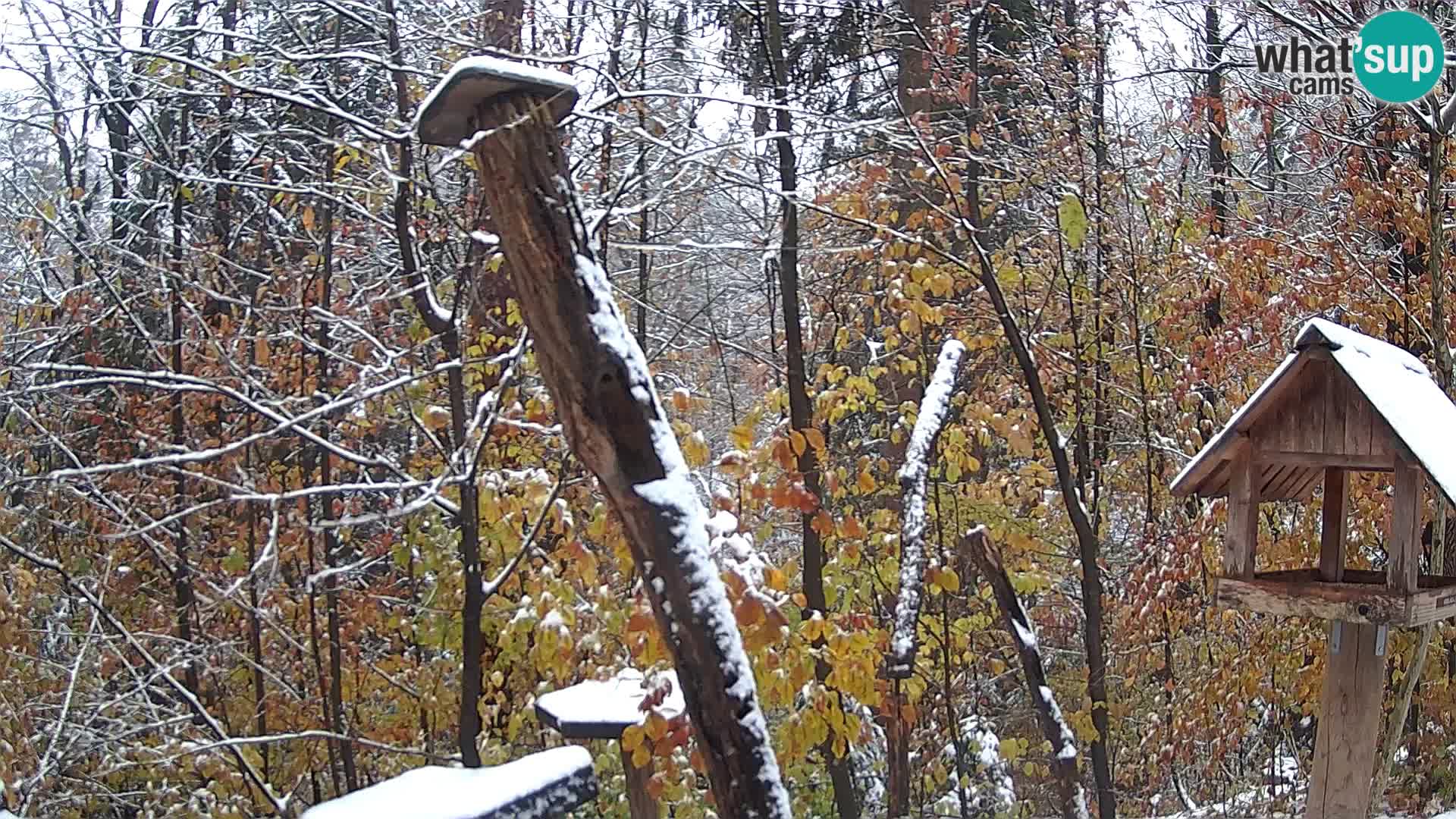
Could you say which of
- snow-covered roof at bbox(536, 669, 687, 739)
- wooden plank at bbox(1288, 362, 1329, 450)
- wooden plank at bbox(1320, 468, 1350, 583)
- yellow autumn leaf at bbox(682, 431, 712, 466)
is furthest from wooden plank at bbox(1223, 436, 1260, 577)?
snow-covered roof at bbox(536, 669, 687, 739)

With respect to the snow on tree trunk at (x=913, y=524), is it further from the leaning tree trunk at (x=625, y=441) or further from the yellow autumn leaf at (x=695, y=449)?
the leaning tree trunk at (x=625, y=441)

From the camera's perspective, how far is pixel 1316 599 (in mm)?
3236

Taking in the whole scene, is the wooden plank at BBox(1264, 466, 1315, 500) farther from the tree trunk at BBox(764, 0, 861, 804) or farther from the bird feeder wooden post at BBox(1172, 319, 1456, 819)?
the tree trunk at BBox(764, 0, 861, 804)

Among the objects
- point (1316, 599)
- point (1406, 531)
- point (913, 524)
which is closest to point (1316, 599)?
point (1316, 599)

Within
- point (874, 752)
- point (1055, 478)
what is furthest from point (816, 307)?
point (874, 752)

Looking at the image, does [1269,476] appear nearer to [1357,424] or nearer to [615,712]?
[1357,424]

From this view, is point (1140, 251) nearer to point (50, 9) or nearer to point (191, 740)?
point (50, 9)

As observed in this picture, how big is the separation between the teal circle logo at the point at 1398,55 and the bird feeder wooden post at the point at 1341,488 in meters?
2.06

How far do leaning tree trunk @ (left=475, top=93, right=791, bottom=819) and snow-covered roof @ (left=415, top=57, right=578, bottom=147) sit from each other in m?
0.04

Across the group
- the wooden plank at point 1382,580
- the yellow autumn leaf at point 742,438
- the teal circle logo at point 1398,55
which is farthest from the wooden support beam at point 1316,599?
the teal circle logo at point 1398,55

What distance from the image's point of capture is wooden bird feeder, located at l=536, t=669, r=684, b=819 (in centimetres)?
342

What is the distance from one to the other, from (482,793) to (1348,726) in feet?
8.73

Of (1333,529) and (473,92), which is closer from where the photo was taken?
(473,92)

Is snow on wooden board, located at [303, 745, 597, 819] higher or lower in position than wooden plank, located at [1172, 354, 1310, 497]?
lower
